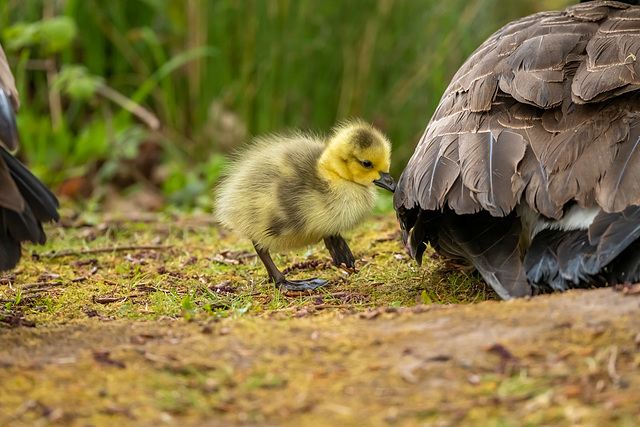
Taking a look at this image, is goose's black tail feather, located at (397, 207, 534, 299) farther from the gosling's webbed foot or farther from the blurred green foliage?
the blurred green foliage

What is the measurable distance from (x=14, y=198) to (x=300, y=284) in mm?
1623

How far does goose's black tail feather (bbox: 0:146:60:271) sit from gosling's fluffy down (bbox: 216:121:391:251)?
3.57ft

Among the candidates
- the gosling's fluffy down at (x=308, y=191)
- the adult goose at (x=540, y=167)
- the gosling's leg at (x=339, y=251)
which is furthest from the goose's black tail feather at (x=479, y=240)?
the gosling's leg at (x=339, y=251)

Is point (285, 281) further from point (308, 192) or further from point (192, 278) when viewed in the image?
point (192, 278)

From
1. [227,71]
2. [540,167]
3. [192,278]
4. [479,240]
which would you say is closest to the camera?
[540,167]

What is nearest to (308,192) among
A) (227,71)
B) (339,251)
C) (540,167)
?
(339,251)

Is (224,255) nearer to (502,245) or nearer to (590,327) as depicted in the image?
(502,245)

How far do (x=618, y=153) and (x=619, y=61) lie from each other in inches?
23.0

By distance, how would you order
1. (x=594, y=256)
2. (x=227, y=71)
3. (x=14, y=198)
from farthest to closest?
1. (x=227, y=71)
2. (x=594, y=256)
3. (x=14, y=198)

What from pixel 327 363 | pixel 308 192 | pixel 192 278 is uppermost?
pixel 308 192

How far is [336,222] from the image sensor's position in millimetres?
4051

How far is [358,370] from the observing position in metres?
2.47

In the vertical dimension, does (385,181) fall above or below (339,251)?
above

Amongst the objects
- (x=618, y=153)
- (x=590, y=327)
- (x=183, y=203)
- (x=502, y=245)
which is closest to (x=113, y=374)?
(x=590, y=327)
